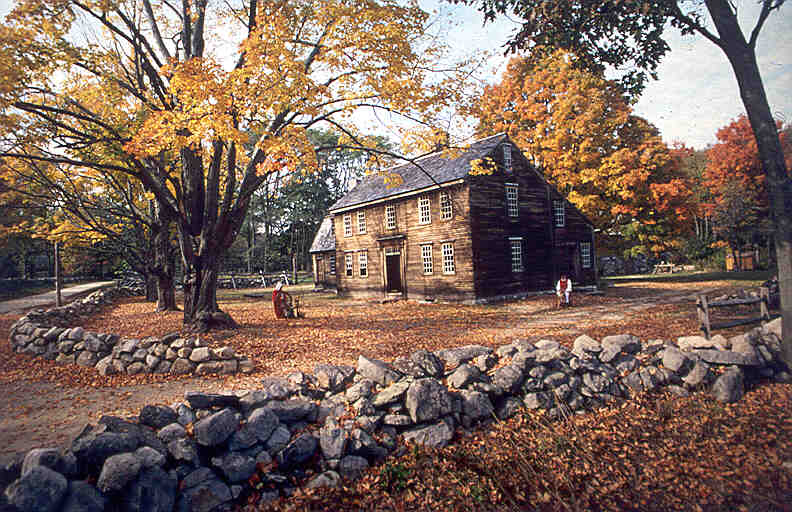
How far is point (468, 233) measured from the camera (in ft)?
64.5

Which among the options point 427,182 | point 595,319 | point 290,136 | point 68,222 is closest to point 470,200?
point 427,182

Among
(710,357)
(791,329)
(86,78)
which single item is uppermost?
(86,78)

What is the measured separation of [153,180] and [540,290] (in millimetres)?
19216

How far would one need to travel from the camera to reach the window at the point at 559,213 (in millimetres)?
23828

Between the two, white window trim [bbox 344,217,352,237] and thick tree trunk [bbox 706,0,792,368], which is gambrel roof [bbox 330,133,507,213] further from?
thick tree trunk [bbox 706,0,792,368]

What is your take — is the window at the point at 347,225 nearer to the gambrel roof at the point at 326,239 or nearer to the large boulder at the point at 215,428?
the gambrel roof at the point at 326,239

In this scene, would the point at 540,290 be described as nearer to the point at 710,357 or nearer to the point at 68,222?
the point at 710,357

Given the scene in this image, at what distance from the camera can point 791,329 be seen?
6.52m

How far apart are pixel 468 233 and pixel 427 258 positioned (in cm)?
312

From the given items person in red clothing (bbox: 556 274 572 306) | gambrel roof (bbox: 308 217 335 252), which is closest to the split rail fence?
person in red clothing (bbox: 556 274 572 306)

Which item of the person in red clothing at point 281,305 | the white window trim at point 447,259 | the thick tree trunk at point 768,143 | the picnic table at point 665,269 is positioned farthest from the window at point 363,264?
the picnic table at point 665,269

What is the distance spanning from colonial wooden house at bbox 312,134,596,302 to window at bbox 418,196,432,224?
0.19ft

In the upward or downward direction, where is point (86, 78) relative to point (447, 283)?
upward

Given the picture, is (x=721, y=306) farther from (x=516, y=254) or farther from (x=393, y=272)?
(x=393, y=272)
